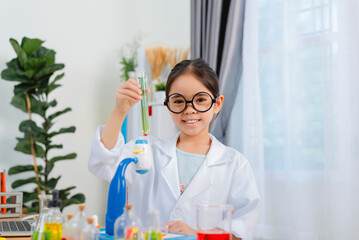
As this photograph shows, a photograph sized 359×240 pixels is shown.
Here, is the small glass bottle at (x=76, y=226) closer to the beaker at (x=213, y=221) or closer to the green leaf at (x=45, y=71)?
the beaker at (x=213, y=221)

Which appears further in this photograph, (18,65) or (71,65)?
(71,65)

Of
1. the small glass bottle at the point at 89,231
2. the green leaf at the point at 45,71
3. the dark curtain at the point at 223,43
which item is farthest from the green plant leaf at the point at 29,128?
the small glass bottle at the point at 89,231

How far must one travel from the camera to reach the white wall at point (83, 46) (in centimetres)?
337

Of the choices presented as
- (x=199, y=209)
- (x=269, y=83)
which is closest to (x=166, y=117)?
(x=269, y=83)

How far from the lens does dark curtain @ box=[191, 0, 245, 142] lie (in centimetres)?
302

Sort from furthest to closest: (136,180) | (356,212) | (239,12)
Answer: (239,12) < (356,212) < (136,180)

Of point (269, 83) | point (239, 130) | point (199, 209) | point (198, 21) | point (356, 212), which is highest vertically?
point (198, 21)

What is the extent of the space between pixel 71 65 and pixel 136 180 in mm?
2443

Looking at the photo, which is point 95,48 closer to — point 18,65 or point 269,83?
point 18,65

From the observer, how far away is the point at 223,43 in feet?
10.3

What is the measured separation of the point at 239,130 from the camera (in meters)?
3.00

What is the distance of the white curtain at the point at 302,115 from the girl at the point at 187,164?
103cm

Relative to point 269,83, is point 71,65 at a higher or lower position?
higher

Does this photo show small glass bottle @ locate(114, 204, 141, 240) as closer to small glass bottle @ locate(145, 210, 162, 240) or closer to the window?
small glass bottle @ locate(145, 210, 162, 240)
